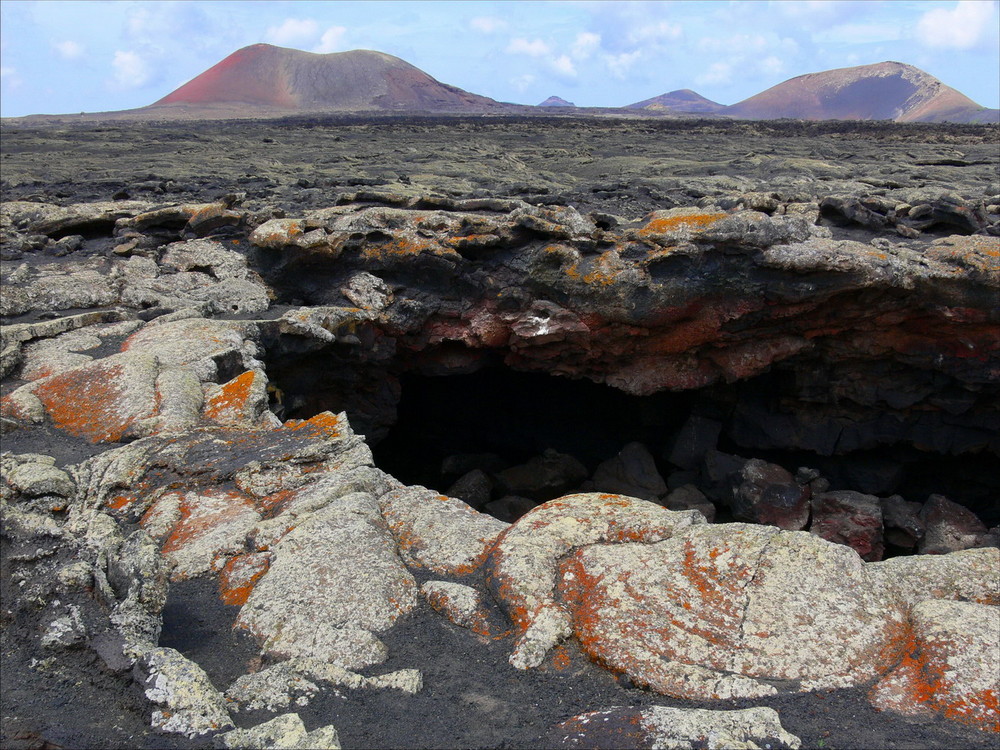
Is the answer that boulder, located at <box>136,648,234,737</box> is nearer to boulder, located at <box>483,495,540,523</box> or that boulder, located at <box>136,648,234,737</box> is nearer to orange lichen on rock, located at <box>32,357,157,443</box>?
orange lichen on rock, located at <box>32,357,157,443</box>

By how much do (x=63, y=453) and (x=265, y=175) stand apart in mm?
9654

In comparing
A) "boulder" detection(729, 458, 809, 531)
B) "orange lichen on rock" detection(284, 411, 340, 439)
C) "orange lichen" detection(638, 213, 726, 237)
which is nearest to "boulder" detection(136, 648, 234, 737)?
"orange lichen on rock" detection(284, 411, 340, 439)

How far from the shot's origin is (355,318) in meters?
8.21

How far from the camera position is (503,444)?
40.2 ft

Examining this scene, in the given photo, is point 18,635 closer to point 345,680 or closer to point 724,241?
point 345,680

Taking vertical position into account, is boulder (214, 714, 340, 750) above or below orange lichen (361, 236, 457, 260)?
below

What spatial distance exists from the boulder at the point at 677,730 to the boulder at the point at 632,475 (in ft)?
24.3

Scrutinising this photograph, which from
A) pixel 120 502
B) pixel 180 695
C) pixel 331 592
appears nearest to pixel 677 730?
pixel 331 592

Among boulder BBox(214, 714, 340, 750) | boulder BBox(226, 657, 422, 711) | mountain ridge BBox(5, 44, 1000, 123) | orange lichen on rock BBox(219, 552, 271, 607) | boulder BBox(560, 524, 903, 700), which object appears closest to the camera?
boulder BBox(214, 714, 340, 750)

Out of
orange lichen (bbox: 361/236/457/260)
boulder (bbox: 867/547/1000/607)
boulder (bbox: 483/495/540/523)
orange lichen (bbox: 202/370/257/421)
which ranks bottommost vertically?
boulder (bbox: 483/495/540/523)

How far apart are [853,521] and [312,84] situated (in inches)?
2701

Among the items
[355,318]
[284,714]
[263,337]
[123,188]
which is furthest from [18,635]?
[123,188]

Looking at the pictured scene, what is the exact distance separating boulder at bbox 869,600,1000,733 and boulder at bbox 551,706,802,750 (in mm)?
620

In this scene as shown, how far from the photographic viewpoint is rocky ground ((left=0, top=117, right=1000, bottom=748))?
3.05 meters
